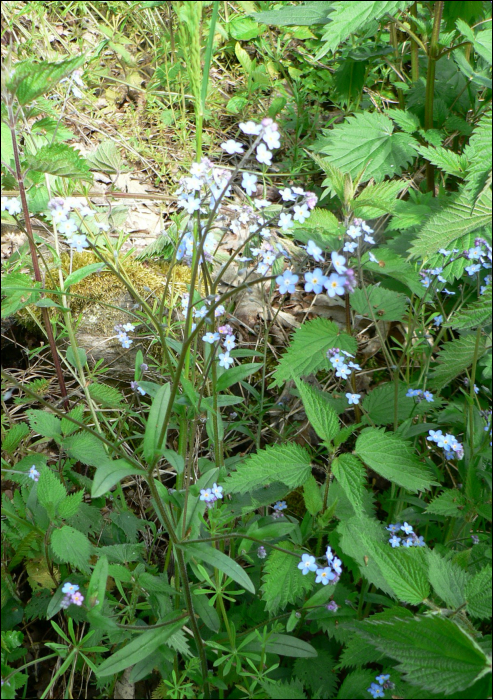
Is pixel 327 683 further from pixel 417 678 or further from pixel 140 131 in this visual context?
pixel 140 131

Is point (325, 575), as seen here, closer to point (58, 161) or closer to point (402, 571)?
point (402, 571)

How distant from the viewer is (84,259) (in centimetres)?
302

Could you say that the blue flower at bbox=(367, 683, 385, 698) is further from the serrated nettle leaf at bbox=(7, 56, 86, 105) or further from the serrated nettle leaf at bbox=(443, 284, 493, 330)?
the serrated nettle leaf at bbox=(7, 56, 86, 105)

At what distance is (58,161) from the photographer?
1861 millimetres

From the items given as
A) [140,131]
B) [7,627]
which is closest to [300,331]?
[7,627]

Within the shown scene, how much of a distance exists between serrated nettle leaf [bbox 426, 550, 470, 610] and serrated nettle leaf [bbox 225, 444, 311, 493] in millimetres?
434

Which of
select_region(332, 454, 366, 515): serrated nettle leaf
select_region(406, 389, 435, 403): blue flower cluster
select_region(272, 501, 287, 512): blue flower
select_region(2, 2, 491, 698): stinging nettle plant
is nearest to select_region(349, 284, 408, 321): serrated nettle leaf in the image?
select_region(2, 2, 491, 698): stinging nettle plant

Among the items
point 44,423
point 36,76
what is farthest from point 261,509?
point 36,76

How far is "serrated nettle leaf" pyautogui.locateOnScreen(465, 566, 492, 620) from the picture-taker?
1417 millimetres

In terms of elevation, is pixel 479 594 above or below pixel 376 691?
above

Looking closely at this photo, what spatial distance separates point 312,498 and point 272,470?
165 millimetres

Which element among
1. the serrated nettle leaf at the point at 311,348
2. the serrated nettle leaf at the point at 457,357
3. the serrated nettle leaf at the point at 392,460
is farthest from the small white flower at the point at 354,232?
the serrated nettle leaf at the point at 392,460

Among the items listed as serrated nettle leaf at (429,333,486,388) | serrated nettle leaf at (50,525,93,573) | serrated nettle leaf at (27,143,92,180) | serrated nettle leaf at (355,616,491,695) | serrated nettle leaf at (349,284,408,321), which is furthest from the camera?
serrated nettle leaf at (349,284,408,321)

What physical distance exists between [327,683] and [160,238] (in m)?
2.26
